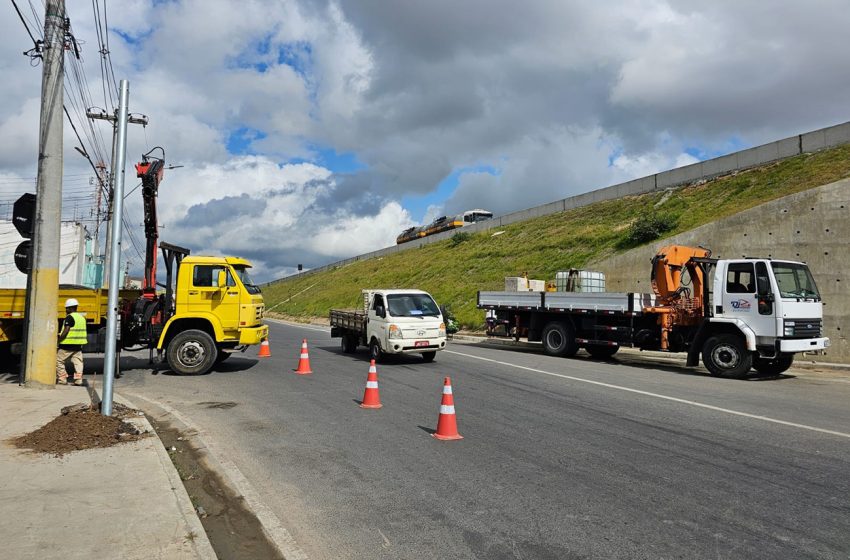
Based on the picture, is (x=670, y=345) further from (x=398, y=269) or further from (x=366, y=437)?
(x=398, y=269)

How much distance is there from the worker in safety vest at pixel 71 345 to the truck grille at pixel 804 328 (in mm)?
14149

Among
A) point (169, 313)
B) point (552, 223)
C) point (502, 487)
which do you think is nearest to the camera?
point (502, 487)

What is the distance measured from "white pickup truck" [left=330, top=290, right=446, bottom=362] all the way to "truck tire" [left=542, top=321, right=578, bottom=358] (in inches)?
164

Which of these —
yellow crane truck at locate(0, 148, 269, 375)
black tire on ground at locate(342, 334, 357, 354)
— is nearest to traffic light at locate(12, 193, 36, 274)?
yellow crane truck at locate(0, 148, 269, 375)

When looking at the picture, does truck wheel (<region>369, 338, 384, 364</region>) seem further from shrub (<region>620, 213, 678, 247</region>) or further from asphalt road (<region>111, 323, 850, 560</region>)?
shrub (<region>620, 213, 678, 247</region>)

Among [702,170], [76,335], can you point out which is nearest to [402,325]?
[76,335]

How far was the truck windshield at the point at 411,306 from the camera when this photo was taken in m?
15.0

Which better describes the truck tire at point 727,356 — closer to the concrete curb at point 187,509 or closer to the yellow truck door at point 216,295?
the yellow truck door at point 216,295

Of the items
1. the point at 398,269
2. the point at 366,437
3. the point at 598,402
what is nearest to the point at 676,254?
the point at 598,402

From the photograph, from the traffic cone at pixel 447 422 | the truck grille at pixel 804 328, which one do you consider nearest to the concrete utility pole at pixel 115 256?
the traffic cone at pixel 447 422

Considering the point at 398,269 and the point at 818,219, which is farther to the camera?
the point at 398,269

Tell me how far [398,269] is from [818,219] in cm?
3629

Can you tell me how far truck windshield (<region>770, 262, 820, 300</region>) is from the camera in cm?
1294

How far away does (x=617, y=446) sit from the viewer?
6594mm
